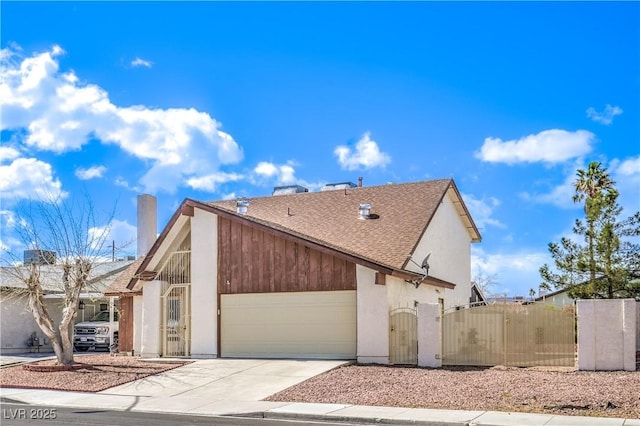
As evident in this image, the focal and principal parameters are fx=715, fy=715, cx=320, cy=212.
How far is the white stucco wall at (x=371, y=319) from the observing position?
869 inches

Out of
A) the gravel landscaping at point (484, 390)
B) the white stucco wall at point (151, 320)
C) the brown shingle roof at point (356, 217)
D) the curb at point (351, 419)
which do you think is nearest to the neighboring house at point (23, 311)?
the white stucco wall at point (151, 320)

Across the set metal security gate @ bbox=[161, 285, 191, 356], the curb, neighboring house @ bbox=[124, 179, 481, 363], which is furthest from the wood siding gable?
the curb

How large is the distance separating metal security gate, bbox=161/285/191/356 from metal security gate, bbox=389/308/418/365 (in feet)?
25.3

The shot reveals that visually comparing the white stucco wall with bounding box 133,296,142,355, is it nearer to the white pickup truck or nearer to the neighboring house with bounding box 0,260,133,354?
the neighboring house with bounding box 0,260,133,354

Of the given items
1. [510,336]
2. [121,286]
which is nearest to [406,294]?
[510,336]

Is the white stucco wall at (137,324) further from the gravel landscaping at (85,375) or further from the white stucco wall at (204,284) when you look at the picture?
the white stucco wall at (204,284)

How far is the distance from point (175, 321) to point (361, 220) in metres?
7.84

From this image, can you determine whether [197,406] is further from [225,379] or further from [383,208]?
[383,208]

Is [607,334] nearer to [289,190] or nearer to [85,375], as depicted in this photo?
[85,375]

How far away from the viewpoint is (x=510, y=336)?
20.9 meters

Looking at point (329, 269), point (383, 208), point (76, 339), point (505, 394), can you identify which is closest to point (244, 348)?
point (329, 269)

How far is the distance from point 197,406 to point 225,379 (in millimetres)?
3730

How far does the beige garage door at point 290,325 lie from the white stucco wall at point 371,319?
1.32ft

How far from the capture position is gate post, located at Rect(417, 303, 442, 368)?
69.2ft
